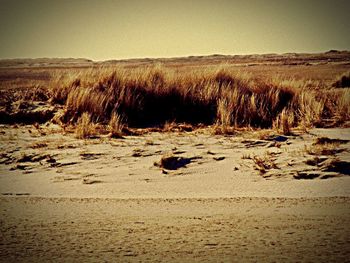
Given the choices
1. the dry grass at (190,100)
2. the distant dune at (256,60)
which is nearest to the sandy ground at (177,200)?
the dry grass at (190,100)

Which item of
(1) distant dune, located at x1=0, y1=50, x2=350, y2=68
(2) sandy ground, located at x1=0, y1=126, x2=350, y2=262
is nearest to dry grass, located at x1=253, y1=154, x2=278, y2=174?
(2) sandy ground, located at x1=0, y1=126, x2=350, y2=262

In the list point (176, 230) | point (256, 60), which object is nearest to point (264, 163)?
point (176, 230)

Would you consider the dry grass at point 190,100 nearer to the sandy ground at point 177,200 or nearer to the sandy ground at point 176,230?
the sandy ground at point 177,200

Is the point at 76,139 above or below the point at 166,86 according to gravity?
below

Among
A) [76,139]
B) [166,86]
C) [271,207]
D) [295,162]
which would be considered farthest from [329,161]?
[166,86]

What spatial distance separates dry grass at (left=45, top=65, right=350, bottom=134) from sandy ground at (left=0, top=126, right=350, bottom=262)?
74.8 inches

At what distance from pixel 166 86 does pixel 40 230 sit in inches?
312

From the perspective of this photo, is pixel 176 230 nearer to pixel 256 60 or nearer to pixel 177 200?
pixel 177 200

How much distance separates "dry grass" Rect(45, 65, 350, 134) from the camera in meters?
9.74

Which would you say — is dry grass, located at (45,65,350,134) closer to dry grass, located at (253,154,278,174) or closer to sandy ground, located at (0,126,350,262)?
sandy ground, located at (0,126,350,262)

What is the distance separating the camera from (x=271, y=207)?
4.41 m

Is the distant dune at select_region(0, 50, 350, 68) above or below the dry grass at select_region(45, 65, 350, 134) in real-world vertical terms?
above

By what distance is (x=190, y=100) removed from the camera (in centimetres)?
1098

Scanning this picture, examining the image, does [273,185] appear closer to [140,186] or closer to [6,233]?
[140,186]
